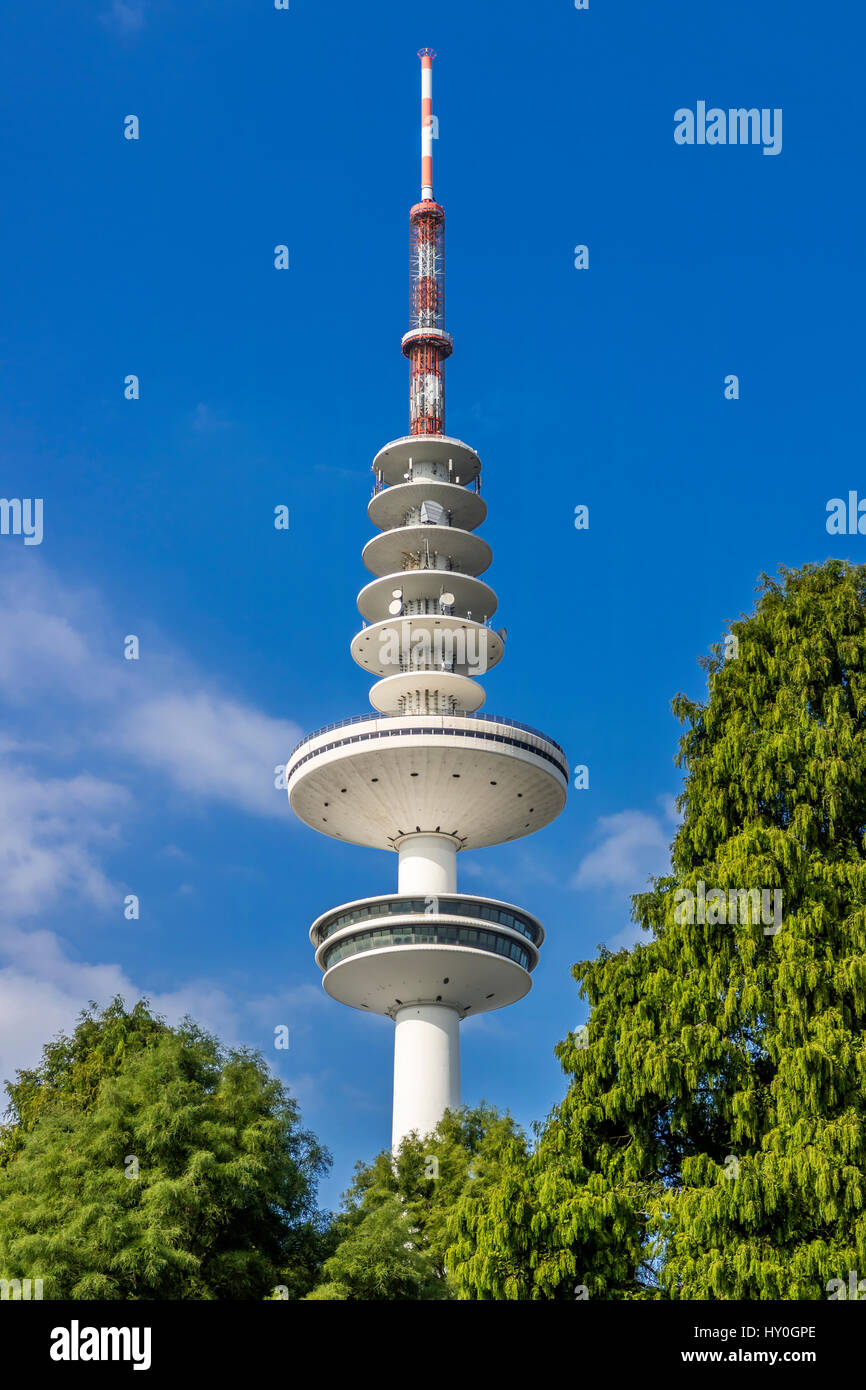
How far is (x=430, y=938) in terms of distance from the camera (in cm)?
7294

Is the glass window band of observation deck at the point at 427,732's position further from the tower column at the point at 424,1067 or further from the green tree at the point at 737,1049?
the green tree at the point at 737,1049

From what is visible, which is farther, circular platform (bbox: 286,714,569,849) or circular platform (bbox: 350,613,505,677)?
circular platform (bbox: 350,613,505,677)

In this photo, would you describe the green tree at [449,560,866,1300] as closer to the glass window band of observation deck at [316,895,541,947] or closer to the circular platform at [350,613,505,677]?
the glass window band of observation deck at [316,895,541,947]

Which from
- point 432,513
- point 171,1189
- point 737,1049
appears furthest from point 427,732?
point 737,1049

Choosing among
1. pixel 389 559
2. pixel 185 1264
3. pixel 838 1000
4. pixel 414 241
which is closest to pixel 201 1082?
pixel 185 1264

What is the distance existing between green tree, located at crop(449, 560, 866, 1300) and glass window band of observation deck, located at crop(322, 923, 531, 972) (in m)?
42.3

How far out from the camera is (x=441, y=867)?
257 feet

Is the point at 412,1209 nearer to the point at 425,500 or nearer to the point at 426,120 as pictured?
the point at 425,500

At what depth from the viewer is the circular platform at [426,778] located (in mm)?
73938

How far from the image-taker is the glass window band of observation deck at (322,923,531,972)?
2872 inches

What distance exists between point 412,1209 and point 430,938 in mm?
21464

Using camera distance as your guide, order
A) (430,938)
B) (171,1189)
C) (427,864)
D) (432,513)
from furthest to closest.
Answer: (432,513) < (427,864) < (430,938) < (171,1189)

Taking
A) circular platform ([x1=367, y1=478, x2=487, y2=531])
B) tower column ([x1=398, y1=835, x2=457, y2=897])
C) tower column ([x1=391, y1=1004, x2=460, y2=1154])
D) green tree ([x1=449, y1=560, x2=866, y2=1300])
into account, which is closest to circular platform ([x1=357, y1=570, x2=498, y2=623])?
circular platform ([x1=367, y1=478, x2=487, y2=531])

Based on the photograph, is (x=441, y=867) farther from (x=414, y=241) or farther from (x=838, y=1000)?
(x=838, y=1000)
